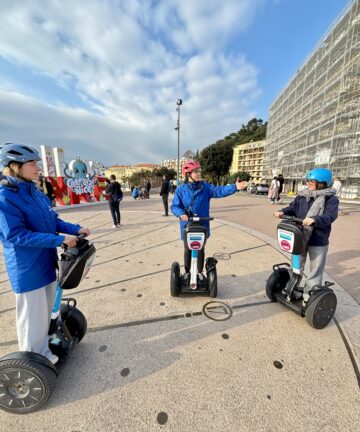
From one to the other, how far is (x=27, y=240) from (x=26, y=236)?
0.03 m

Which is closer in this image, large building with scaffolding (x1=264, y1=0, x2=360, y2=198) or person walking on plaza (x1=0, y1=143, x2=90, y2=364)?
person walking on plaza (x1=0, y1=143, x2=90, y2=364)

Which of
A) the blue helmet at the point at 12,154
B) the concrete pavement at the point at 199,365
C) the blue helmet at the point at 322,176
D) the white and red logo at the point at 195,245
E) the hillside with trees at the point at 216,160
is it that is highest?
the hillside with trees at the point at 216,160

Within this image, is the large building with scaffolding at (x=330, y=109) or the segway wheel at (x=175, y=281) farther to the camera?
the large building with scaffolding at (x=330, y=109)

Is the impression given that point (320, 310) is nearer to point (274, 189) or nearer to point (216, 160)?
point (274, 189)

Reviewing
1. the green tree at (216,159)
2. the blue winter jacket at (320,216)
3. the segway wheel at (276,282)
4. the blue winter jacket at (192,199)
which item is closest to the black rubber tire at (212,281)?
the blue winter jacket at (192,199)

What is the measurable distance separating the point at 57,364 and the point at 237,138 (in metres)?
94.8

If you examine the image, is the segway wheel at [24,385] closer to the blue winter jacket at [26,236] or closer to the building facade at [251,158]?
the blue winter jacket at [26,236]

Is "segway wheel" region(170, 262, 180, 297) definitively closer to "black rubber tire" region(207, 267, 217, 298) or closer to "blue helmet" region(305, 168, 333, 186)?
"black rubber tire" region(207, 267, 217, 298)

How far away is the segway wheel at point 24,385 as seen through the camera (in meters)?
1.39

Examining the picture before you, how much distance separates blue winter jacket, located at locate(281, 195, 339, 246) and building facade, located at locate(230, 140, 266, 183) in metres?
73.3

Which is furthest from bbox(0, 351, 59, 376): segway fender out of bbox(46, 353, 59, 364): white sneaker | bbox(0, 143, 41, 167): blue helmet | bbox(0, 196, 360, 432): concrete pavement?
bbox(0, 143, 41, 167): blue helmet

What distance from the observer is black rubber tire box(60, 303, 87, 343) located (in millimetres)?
1927

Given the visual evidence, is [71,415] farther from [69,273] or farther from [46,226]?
[46,226]

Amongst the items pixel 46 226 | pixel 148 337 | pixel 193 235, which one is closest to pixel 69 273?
pixel 46 226
